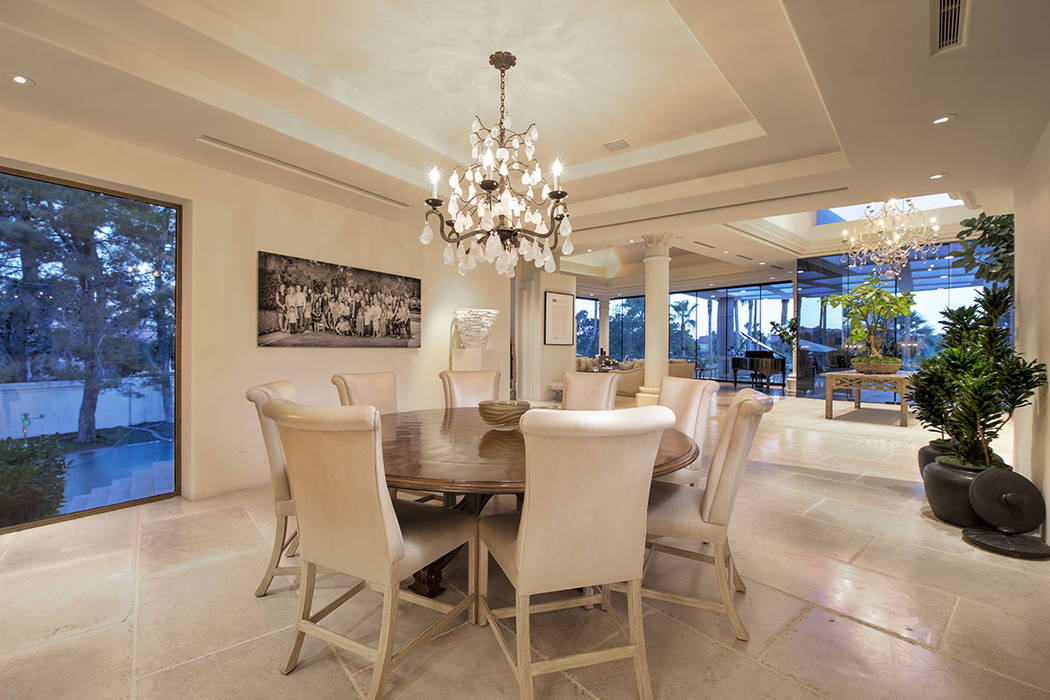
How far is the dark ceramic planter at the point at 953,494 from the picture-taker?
9.50 ft

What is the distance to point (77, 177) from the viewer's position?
3029 millimetres

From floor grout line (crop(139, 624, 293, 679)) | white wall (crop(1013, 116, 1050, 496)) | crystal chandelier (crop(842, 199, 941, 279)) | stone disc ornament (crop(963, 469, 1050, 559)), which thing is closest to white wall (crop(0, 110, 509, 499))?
floor grout line (crop(139, 624, 293, 679))

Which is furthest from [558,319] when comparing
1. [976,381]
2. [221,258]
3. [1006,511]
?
[1006,511]

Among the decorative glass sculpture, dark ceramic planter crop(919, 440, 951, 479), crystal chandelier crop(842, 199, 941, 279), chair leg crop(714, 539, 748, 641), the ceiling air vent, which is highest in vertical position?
crystal chandelier crop(842, 199, 941, 279)

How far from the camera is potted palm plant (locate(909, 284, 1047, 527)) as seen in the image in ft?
9.21

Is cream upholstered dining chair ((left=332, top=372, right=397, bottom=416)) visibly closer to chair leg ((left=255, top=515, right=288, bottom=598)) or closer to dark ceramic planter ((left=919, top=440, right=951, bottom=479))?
chair leg ((left=255, top=515, right=288, bottom=598))

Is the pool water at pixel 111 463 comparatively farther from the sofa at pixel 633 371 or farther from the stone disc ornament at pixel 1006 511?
the sofa at pixel 633 371

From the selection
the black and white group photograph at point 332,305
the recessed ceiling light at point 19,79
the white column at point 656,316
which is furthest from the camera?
the white column at point 656,316

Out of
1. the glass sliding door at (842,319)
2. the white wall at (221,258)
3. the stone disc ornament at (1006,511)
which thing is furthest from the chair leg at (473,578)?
the glass sliding door at (842,319)

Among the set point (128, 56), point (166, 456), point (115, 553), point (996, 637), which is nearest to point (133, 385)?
point (166, 456)

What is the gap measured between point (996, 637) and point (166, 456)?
4866 mm

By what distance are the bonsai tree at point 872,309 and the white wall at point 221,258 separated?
6597mm

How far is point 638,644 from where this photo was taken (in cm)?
150

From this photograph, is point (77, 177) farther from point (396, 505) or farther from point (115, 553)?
point (396, 505)
